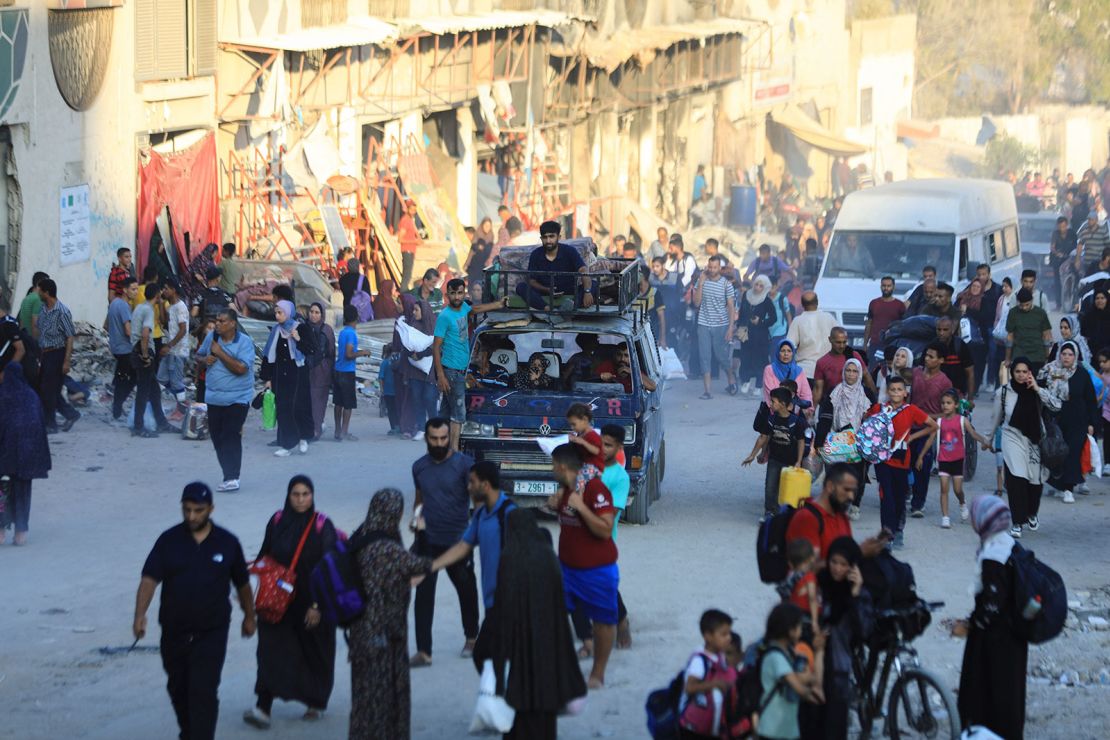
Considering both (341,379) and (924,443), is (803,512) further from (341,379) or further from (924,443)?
(341,379)

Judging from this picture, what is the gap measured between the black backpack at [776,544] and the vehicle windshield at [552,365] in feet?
17.8

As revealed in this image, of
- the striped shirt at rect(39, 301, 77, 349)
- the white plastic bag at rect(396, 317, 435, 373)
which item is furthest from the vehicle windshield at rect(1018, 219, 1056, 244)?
the striped shirt at rect(39, 301, 77, 349)

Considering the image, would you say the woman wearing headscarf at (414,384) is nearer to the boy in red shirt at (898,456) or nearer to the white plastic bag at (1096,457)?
the boy in red shirt at (898,456)

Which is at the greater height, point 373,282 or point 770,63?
point 770,63

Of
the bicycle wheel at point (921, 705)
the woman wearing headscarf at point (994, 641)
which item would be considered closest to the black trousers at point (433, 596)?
the bicycle wheel at point (921, 705)

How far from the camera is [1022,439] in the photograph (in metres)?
13.5

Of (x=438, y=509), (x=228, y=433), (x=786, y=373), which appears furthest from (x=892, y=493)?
(x=228, y=433)

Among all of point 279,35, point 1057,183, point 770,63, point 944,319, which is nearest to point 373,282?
point 279,35

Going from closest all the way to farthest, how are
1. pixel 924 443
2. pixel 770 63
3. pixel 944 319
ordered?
1. pixel 924 443
2. pixel 944 319
3. pixel 770 63

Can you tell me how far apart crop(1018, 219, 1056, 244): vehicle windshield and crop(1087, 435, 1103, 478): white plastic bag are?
76.3 ft

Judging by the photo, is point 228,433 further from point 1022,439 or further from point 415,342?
point 1022,439

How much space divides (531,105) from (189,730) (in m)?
26.7

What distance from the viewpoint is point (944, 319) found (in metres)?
15.3

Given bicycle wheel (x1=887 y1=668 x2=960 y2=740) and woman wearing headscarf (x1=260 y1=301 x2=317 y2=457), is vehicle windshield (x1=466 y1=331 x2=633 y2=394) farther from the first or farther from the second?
bicycle wheel (x1=887 y1=668 x2=960 y2=740)
